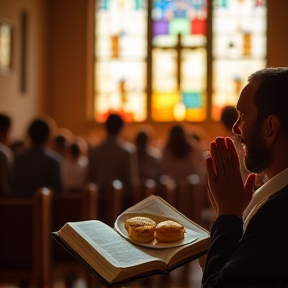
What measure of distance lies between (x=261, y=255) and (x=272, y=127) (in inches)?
13.5

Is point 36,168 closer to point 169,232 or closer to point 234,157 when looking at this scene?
point 169,232

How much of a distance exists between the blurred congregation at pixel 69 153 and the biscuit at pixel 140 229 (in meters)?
0.18

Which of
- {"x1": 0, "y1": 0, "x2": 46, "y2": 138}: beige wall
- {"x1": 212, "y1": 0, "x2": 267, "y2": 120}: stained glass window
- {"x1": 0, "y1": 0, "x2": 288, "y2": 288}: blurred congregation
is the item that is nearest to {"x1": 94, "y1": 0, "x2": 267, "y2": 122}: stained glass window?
{"x1": 212, "y1": 0, "x2": 267, "y2": 120}: stained glass window

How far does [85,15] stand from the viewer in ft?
44.4

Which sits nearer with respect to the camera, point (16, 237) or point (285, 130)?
point (285, 130)

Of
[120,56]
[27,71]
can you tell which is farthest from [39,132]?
[120,56]

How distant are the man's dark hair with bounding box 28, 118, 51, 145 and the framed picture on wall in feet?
21.1

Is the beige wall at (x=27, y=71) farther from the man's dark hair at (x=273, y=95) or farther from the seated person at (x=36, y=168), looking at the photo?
the man's dark hair at (x=273, y=95)

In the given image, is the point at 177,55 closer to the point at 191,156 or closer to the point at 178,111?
the point at 178,111

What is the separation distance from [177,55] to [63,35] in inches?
89.6

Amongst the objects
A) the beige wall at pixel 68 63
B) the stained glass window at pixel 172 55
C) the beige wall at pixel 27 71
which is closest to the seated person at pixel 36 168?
the beige wall at pixel 27 71

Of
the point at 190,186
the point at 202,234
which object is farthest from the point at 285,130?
Answer: the point at 190,186

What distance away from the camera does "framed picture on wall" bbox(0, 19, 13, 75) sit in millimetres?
11329

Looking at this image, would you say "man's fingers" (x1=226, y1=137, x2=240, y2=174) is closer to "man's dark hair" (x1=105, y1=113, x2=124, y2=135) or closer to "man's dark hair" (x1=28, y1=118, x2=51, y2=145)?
"man's dark hair" (x1=28, y1=118, x2=51, y2=145)
